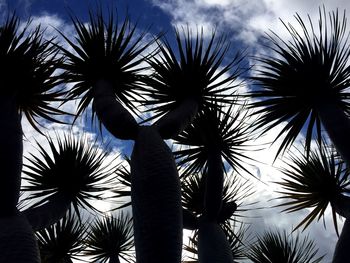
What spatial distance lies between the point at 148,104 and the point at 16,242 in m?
2.57

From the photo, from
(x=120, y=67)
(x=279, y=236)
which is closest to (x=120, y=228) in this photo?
(x=279, y=236)

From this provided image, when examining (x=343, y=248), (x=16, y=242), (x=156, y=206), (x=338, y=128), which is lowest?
(x=16, y=242)

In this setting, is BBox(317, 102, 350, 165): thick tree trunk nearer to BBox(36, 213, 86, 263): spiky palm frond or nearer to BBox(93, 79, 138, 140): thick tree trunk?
BBox(93, 79, 138, 140): thick tree trunk

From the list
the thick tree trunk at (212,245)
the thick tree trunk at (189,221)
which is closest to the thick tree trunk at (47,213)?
the thick tree trunk at (189,221)

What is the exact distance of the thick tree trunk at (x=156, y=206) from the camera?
116 inches

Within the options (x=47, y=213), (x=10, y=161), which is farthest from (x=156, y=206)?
(x=47, y=213)

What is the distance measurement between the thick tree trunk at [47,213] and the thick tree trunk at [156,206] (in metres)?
1.00

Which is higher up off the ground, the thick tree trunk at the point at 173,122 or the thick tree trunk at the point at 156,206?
the thick tree trunk at the point at 173,122

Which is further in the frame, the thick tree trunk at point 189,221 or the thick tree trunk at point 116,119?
the thick tree trunk at point 189,221

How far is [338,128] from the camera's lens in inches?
154

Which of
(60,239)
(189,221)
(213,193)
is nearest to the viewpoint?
(189,221)

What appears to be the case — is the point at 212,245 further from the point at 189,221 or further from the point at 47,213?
the point at 47,213

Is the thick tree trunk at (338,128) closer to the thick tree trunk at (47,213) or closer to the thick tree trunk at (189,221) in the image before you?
the thick tree trunk at (189,221)

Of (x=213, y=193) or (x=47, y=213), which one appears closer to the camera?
(x=47, y=213)
